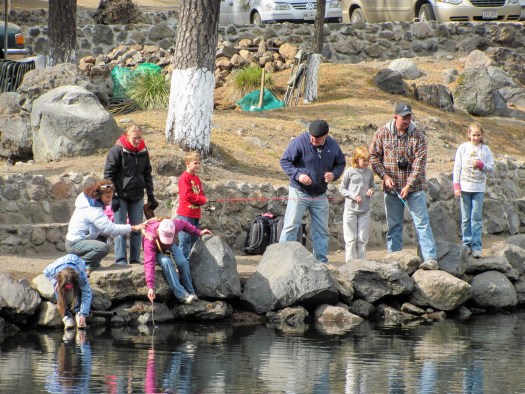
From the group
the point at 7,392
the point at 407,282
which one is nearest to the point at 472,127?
the point at 407,282

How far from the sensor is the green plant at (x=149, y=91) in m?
18.3

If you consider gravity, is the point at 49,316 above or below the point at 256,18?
below

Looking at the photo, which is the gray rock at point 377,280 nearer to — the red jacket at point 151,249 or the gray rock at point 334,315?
the gray rock at point 334,315

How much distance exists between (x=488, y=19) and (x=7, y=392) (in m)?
21.0

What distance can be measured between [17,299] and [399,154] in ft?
14.3

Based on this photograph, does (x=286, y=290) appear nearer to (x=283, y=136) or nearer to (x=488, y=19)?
(x=283, y=136)

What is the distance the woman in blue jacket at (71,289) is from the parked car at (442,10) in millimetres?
18025

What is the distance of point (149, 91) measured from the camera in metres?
18.5

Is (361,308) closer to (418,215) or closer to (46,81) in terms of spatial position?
(418,215)

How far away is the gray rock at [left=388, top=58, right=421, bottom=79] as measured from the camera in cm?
2305

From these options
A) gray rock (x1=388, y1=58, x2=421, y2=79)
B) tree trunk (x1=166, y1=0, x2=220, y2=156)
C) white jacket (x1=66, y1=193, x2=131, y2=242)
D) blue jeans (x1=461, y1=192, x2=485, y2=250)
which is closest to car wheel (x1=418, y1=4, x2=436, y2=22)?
gray rock (x1=388, y1=58, x2=421, y2=79)

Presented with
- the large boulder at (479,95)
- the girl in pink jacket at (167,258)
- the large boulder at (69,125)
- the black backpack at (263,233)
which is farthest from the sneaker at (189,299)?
the large boulder at (479,95)

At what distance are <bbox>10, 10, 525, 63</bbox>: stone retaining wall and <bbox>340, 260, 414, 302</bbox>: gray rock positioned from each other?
13988 mm

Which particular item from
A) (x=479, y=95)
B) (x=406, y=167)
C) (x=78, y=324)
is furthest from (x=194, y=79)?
(x=479, y=95)
